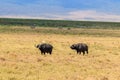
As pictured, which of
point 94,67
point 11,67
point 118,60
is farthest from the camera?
point 118,60

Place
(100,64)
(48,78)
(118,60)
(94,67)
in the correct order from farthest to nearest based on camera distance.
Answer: (118,60)
(100,64)
(94,67)
(48,78)

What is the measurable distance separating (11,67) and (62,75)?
303 cm

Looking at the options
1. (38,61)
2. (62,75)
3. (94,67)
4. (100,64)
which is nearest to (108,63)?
(100,64)

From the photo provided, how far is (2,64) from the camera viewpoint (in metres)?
19.8

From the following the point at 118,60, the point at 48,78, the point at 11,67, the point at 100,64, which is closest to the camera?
the point at 48,78

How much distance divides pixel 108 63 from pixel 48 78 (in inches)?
288

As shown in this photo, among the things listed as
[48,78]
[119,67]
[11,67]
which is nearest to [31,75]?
[48,78]

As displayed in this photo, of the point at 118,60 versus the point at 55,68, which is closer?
the point at 55,68

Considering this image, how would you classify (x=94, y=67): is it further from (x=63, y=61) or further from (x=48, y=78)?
(x=48, y=78)

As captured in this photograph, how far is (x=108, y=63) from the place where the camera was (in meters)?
22.8

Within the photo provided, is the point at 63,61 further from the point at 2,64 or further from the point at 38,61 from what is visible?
the point at 2,64

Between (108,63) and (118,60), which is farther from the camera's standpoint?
(118,60)

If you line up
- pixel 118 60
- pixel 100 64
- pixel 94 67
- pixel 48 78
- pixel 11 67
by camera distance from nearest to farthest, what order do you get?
pixel 48 78 < pixel 11 67 < pixel 94 67 < pixel 100 64 < pixel 118 60

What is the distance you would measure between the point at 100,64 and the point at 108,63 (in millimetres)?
816
